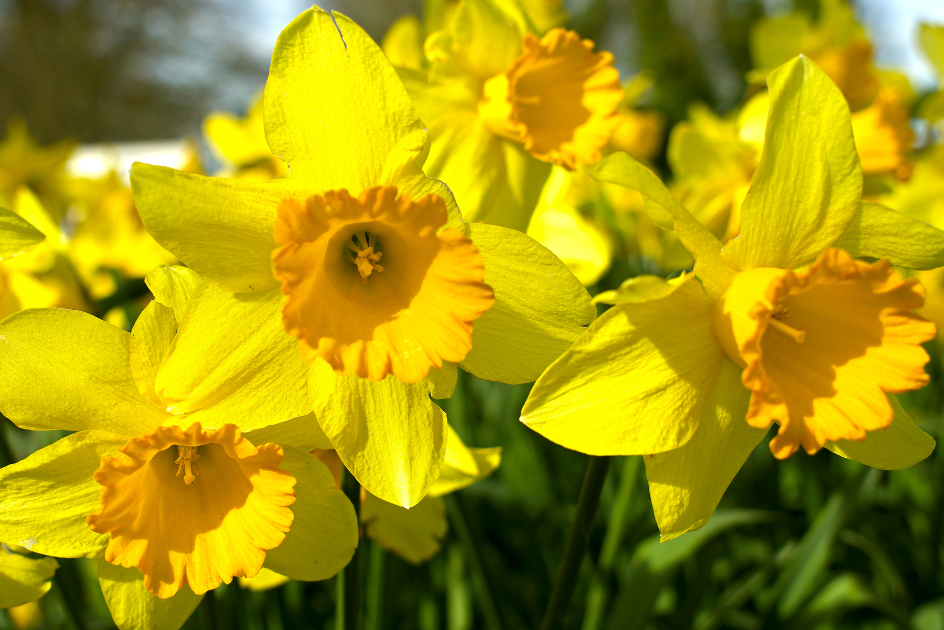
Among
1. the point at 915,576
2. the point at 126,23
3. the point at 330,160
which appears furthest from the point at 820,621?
the point at 126,23

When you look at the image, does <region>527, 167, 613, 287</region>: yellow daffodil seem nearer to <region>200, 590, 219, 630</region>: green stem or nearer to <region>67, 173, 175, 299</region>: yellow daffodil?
<region>200, 590, 219, 630</region>: green stem

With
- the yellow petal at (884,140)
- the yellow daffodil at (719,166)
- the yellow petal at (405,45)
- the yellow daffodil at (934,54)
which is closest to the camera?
the yellow petal at (405,45)

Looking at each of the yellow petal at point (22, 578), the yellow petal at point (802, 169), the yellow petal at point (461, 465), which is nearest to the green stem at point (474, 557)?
the yellow petal at point (461, 465)

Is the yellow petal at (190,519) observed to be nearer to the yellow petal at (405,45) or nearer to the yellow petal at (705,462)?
the yellow petal at (705,462)

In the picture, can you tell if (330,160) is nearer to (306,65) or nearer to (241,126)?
(306,65)

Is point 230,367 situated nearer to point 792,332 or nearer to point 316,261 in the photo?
point 316,261

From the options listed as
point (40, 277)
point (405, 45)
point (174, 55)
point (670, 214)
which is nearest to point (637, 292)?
point (670, 214)
